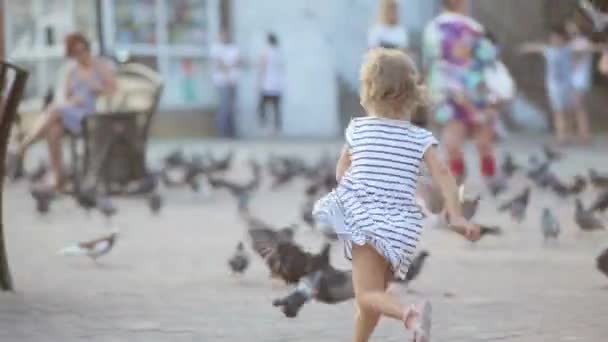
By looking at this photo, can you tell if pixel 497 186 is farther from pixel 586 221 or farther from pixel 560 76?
pixel 560 76

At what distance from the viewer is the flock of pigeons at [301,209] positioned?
5.68 m

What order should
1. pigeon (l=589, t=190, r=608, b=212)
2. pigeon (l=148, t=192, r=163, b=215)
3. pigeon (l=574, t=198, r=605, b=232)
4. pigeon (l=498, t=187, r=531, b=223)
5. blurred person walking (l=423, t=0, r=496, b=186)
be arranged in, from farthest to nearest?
blurred person walking (l=423, t=0, r=496, b=186) < pigeon (l=148, t=192, r=163, b=215) < pigeon (l=498, t=187, r=531, b=223) < pigeon (l=589, t=190, r=608, b=212) < pigeon (l=574, t=198, r=605, b=232)

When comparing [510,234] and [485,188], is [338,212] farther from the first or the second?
[485,188]

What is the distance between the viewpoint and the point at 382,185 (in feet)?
15.7

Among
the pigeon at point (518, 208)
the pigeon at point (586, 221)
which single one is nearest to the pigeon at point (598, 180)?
the pigeon at point (518, 208)

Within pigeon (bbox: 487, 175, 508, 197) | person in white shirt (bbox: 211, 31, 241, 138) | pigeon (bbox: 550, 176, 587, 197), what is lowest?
person in white shirt (bbox: 211, 31, 241, 138)

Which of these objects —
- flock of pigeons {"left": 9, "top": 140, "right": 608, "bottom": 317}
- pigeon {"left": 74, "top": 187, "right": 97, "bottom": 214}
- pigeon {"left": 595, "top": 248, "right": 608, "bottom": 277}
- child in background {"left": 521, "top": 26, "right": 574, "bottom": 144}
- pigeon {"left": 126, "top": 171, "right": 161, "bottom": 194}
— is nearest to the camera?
flock of pigeons {"left": 9, "top": 140, "right": 608, "bottom": 317}

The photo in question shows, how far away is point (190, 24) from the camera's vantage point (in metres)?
26.9

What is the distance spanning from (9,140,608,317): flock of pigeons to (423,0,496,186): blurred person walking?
0.56m

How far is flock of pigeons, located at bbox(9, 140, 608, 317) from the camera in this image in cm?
568

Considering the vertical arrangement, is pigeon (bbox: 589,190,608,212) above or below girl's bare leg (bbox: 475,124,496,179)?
above

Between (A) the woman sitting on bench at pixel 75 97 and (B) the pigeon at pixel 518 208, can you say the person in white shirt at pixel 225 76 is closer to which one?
(A) the woman sitting on bench at pixel 75 97

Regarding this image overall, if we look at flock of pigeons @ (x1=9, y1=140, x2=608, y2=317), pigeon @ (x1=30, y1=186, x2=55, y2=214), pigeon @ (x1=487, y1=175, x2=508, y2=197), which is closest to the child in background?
flock of pigeons @ (x1=9, y1=140, x2=608, y2=317)

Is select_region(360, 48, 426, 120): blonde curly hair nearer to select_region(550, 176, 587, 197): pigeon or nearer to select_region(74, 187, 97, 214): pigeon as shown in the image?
select_region(74, 187, 97, 214): pigeon
